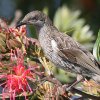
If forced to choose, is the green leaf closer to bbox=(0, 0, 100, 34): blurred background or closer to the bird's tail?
the bird's tail

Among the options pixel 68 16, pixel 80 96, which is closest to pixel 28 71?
pixel 80 96

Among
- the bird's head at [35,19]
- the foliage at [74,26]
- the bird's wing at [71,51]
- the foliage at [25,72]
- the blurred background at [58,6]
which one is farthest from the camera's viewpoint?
the blurred background at [58,6]

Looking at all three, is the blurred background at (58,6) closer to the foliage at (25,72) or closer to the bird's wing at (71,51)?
the bird's wing at (71,51)

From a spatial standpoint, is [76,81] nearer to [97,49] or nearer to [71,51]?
[97,49]

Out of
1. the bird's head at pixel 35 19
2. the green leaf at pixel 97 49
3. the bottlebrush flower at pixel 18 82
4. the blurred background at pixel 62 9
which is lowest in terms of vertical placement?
the bottlebrush flower at pixel 18 82

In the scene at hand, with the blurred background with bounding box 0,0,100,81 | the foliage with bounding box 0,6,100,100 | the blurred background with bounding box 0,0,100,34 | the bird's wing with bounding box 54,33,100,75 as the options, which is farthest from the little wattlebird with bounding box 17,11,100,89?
the blurred background with bounding box 0,0,100,34

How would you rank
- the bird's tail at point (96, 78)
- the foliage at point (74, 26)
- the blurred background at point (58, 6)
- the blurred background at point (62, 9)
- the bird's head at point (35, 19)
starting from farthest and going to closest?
the blurred background at point (58, 6), the blurred background at point (62, 9), the foliage at point (74, 26), the bird's head at point (35, 19), the bird's tail at point (96, 78)

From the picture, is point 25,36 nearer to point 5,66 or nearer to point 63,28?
point 5,66

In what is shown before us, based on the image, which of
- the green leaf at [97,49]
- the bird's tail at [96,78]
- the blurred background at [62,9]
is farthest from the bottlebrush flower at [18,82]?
the blurred background at [62,9]
